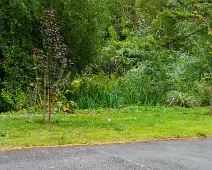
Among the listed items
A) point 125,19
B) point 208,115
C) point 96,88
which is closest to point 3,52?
point 96,88

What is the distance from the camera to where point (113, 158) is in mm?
5688

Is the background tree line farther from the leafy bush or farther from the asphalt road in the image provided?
the asphalt road

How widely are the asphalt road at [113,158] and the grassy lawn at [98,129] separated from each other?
49 centimetres

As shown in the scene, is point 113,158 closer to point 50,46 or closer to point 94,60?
point 50,46

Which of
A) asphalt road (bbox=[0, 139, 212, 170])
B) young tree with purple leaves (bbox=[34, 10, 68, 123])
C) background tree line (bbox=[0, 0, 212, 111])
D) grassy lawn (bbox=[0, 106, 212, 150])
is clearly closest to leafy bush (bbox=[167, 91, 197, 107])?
background tree line (bbox=[0, 0, 212, 111])

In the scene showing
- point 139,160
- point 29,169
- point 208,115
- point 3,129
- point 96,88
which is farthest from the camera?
point 96,88

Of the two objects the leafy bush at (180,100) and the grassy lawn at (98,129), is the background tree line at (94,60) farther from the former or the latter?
the grassy lawn at (98,129)

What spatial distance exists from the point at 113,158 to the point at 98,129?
2.41 m

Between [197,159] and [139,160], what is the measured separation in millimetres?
1011

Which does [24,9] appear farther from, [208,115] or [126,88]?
[208,115]

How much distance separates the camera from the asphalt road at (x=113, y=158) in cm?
520

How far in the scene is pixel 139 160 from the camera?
5637 mm

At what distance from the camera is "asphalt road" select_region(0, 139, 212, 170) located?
5195mm

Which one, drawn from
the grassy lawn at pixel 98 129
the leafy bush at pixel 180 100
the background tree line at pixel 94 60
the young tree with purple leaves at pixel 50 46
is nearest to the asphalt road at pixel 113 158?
the grassy lawn at pixel 98 129
